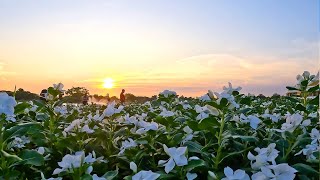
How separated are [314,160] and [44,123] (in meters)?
1.86

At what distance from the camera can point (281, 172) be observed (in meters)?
1.63

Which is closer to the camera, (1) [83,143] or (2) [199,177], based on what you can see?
(2) [199,177]

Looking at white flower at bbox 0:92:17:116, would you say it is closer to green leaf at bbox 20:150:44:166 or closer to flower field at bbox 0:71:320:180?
flower field at bbox 0:71:320:180

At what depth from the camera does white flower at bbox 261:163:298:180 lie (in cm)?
161

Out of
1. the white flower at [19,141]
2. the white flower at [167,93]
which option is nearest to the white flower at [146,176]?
the white flower at [19,141]

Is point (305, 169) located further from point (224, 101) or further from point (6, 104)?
point (6, 104)

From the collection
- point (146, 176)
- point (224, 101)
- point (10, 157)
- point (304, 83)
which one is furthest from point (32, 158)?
point (304, 83)

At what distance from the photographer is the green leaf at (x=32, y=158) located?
188 cm

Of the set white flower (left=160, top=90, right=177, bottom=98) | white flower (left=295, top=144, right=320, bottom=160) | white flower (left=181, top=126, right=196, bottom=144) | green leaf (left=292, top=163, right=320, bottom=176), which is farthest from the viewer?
white flower (left=160, top=90, right=177, bottom=98)

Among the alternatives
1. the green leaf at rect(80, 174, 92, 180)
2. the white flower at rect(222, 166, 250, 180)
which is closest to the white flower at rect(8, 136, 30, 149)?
the green leaf at rect(80, 174, 92, 180)

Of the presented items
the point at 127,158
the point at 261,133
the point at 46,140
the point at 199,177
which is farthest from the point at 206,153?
the point at 46,140

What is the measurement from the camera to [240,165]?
2.12m

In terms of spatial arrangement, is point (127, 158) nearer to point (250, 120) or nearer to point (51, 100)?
point (250, 120)

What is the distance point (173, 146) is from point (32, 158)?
0.75 m
